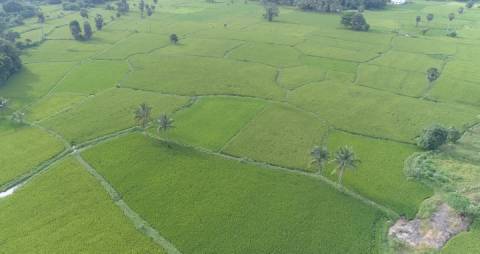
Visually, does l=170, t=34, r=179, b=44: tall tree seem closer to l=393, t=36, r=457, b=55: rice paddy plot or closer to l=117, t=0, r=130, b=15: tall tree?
l=117, t=0, r=130, b=15: tall tree

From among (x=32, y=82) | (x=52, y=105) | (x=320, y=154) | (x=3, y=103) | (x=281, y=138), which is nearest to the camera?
(x=320, y=154)

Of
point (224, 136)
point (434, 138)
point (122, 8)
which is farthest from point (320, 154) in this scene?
point (122, 8)

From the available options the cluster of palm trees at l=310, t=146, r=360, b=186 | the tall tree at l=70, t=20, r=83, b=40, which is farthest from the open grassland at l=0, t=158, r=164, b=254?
the tall tree at l=70, t=20, r=83, b=40

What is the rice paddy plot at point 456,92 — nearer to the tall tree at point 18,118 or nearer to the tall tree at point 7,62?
the tall tree at point 18,118

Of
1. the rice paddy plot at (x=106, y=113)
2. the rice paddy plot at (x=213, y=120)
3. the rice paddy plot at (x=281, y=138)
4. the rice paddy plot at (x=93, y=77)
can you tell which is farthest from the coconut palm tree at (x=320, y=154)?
the rice paddy plot at (x=93, y=77)

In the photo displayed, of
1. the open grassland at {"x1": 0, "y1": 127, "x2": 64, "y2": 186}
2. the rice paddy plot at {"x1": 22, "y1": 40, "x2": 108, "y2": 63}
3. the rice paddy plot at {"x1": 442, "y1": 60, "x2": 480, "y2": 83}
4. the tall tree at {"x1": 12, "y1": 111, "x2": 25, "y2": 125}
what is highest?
the rice paddy plot at {"x1": 442, "y1": 60, "x2": 480, "y2": 83}

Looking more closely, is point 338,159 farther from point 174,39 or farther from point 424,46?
point 424,46
